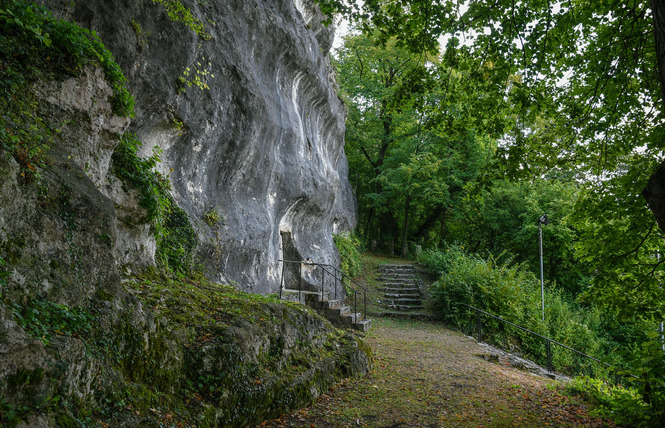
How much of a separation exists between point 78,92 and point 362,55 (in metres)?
21.8

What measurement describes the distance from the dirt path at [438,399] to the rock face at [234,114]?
3.49m

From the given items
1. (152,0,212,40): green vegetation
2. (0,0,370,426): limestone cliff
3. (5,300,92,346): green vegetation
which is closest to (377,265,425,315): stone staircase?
(0,0,370,426): limestone cliff

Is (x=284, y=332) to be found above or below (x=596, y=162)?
below

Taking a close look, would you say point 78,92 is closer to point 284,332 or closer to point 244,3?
point 284,332

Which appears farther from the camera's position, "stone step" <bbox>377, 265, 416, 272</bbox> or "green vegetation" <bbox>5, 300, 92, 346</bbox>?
"stone step" <bbox>377, 265, 416, 272</bbox>

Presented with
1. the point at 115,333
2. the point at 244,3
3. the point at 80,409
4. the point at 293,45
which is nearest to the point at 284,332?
the point at 115,333

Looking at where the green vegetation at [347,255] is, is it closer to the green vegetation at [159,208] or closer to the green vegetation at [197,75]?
the green vegetation at [159,208]

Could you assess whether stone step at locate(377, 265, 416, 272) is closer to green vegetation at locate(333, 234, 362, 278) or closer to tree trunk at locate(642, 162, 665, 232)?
green vegetation at locate(333, 234, 362, 278)

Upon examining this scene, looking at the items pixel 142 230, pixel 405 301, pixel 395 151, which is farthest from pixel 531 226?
pixel 142 230

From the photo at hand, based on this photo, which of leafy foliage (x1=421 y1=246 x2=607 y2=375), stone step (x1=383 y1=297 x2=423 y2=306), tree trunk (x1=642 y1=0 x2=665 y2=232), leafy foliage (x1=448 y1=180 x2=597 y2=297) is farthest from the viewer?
leafy foliage (x1=448 y1=180 x2=597 y2=297)

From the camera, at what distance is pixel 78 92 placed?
407 cm

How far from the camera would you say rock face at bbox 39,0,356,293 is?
670 cm

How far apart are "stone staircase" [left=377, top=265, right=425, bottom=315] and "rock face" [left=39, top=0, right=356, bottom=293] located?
3.38 m

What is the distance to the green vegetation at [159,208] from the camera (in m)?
5.29
